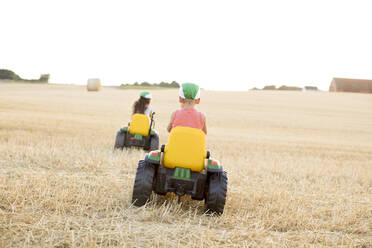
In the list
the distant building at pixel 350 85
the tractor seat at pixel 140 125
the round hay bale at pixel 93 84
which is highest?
the distant building at pixel 350 85

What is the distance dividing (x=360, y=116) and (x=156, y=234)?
28.4 m

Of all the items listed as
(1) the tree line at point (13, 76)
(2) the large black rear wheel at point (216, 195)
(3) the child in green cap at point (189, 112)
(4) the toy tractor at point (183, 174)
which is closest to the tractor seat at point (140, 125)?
(3) the child in green cap at point (189, 112)

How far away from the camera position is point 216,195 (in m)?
4.05

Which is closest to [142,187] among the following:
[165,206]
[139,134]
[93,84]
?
[165,206]

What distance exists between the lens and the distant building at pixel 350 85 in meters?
67.3

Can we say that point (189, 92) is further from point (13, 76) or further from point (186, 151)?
point (13, 76)

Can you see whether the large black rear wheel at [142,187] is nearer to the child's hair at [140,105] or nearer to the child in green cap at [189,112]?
the child in green cap at [189,112]

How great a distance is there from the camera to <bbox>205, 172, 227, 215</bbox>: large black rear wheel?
4.06m

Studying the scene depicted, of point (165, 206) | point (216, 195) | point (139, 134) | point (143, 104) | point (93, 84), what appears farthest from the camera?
point (93, 84)

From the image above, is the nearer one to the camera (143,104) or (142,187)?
(142,187)

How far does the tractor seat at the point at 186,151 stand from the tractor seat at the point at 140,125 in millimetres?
4097

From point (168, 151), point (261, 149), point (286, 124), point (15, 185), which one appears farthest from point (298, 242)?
point (286, 124)

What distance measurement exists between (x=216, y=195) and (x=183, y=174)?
45 centimetres

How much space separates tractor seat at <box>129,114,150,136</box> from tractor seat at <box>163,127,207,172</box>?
4097 mm
